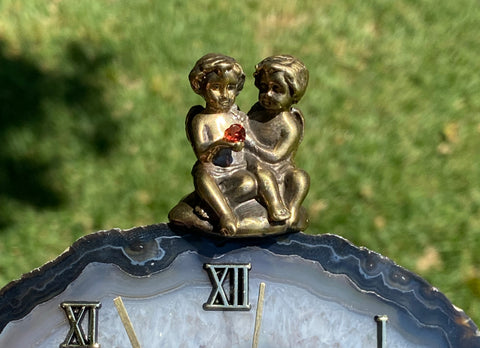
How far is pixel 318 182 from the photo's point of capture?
2648mm

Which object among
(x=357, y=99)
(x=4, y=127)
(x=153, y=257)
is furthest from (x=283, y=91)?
(x=4, y=127)

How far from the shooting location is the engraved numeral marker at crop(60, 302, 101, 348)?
1.50 m

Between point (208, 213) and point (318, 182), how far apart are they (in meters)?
1.24

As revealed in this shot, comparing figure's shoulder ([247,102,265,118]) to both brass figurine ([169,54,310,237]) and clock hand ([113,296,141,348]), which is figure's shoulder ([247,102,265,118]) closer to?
brass figurine ([169,54,310,237])

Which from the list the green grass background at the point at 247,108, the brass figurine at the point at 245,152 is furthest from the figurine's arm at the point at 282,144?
the green grass background at the point at 247,108

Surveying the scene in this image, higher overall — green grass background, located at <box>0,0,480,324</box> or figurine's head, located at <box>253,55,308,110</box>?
green grass background, located at <box>0,0,480,324</box>

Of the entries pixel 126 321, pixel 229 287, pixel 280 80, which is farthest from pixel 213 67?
pixel 126 321

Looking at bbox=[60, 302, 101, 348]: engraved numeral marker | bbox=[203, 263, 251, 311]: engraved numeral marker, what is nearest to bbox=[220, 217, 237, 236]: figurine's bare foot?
bbox=[203, 263, 251, 311]: engraved numeral marker

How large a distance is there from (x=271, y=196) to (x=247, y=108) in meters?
1.36

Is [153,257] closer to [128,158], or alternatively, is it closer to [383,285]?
[383,285]

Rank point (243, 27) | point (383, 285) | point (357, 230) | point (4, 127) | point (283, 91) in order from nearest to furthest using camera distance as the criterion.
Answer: point (283, 91) < point (383, 285) < point (357, 230) < point (4, 127) < point (243, 27)

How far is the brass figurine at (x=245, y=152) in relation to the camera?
142 centimetres

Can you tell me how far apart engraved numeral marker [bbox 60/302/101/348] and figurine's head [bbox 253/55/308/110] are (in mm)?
694

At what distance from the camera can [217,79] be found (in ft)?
4.59
